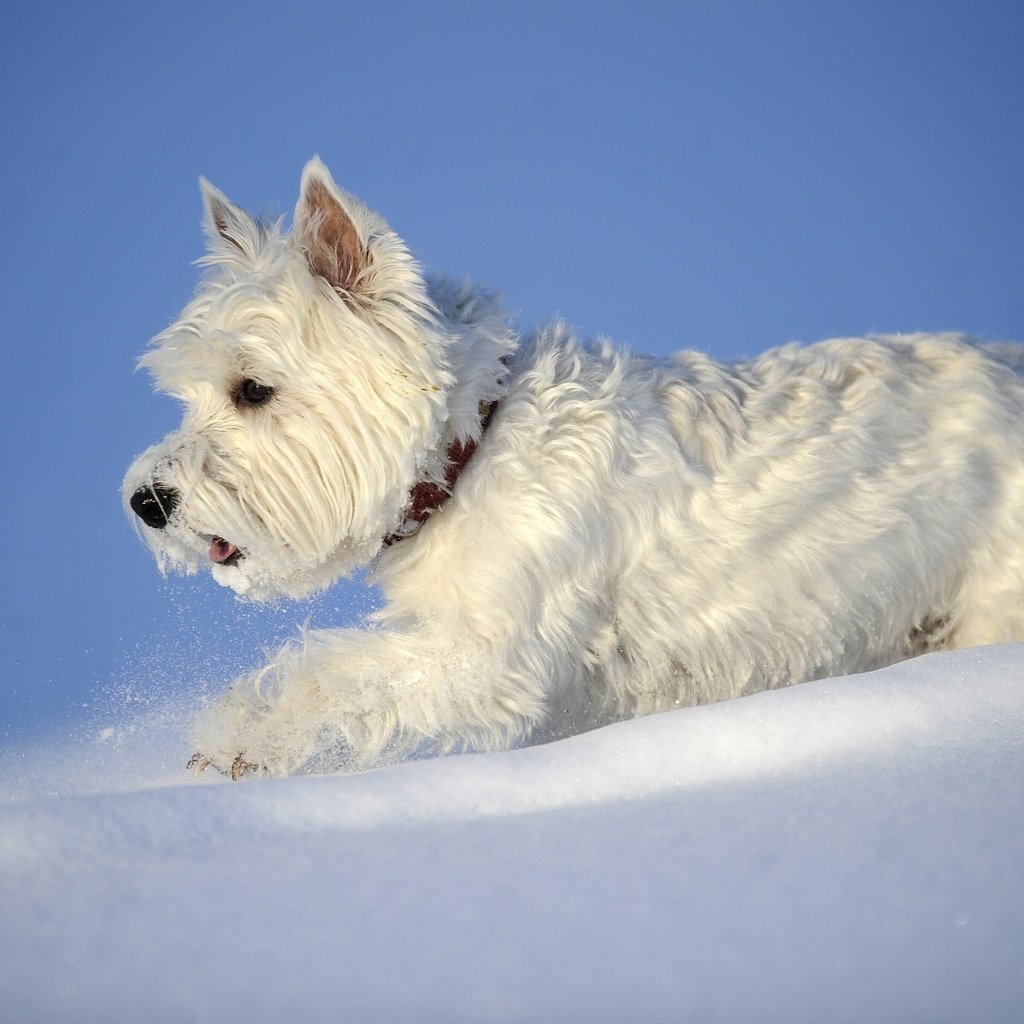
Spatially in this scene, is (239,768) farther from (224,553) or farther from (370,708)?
(224,553)

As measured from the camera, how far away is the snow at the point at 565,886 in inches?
67.3

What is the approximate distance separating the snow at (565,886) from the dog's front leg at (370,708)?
0.84 meters

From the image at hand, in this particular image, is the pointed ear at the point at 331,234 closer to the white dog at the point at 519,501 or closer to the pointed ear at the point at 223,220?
the white dog at the point at 519,501

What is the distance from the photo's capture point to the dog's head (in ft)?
12.8

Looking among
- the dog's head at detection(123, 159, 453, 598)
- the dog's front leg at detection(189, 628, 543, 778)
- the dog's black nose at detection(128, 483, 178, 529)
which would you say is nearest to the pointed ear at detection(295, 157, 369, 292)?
the dog's head at detection(123, 159, 453, 598)

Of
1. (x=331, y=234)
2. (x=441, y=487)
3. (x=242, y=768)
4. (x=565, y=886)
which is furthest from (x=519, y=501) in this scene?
(x=565, y=886)

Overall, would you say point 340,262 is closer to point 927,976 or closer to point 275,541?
point 275,541

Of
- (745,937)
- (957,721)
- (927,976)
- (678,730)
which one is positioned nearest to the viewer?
(927,976)

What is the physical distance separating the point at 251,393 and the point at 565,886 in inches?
97.8

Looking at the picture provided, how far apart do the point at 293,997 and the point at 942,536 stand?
10.8 ft

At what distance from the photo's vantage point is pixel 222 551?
4125mm

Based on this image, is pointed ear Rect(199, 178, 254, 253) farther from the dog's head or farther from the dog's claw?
the dog's claw

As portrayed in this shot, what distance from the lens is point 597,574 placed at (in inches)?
159

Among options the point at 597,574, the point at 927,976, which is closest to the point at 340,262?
the point at 597,574
